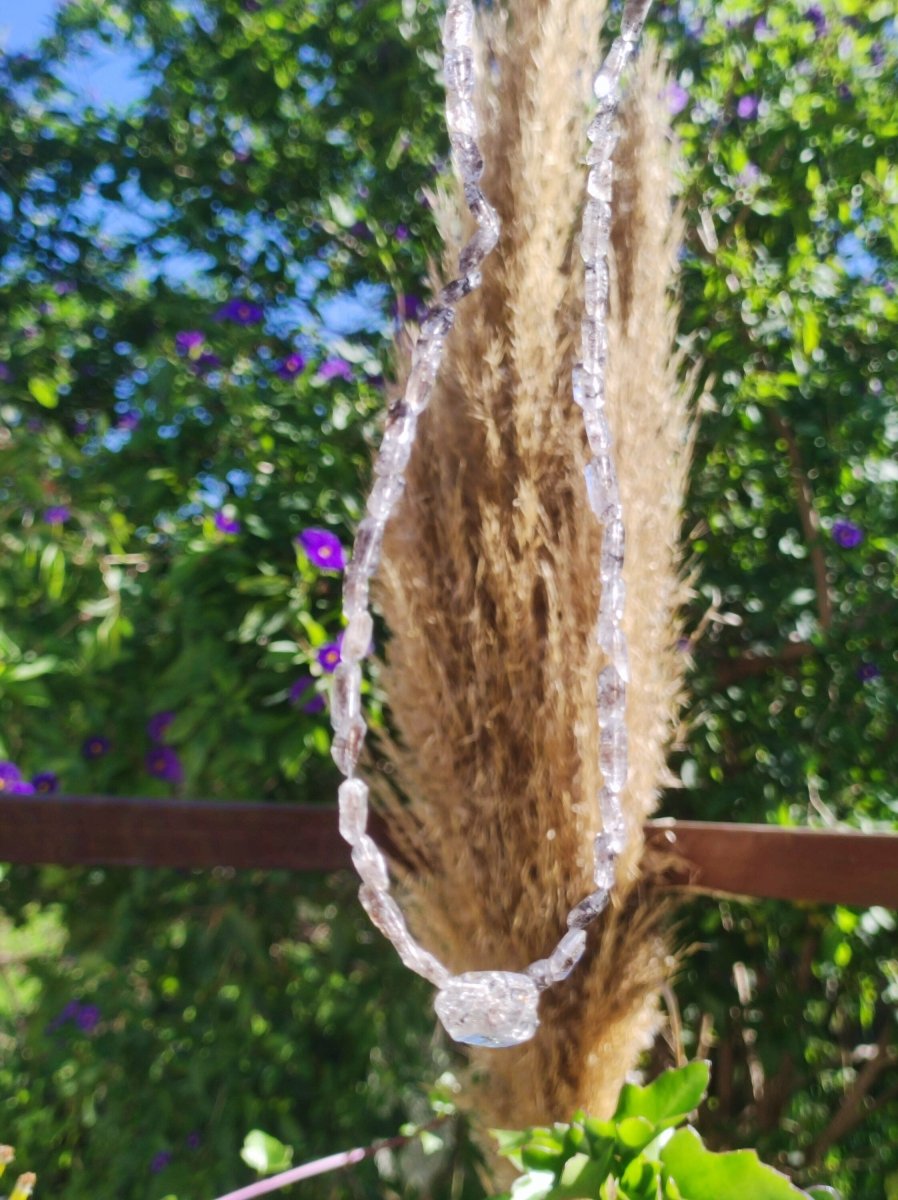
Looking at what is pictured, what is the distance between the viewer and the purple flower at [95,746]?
1.35 meters

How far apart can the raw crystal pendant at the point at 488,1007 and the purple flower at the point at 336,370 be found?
3.53 ft

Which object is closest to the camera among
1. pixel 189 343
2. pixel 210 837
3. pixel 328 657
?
pixel 210 837

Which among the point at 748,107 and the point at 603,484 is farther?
the point at 748,107

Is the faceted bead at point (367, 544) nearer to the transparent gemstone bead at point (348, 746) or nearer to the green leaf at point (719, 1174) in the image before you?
the transparent gemstone bead at point (348, 746)

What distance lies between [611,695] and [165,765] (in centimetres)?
83

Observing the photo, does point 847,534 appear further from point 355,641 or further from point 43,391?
point 43,391

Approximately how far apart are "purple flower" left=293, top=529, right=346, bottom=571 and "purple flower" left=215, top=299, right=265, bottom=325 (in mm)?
572

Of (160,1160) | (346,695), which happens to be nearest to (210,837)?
(346,695)

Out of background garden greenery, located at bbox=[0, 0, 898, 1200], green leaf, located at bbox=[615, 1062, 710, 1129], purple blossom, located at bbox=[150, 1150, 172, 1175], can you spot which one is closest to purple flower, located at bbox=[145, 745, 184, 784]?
background garden greenery, located at bbox=[0, 0, 898, 1200]

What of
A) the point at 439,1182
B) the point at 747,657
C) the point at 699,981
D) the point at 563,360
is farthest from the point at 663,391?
the point at 439,1182

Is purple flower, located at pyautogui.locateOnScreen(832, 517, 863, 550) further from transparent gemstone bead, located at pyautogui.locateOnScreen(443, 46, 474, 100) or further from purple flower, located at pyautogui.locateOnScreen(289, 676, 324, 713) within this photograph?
transparent gemstone bead, located at pyautogui.locateOnScreen(443, 46, 474, 100)

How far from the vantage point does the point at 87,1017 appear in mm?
1455

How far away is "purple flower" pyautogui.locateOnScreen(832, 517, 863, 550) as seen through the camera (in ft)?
4.59

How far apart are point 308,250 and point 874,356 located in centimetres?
97
